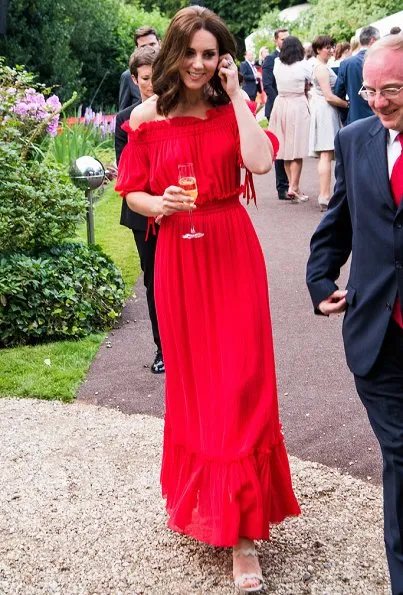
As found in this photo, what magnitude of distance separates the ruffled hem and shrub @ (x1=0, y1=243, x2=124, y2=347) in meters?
3.48

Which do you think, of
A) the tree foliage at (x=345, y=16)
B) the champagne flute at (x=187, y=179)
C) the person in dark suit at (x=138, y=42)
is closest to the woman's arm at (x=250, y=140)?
the champagne flute at (x=187, y=179)

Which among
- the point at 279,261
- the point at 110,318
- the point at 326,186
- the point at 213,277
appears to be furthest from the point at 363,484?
the point at 326,186

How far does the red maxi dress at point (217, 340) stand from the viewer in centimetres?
393

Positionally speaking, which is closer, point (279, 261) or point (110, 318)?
point (110, 318)

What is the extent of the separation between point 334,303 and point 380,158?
58cm

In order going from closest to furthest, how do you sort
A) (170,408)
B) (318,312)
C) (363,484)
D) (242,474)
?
(318,312) < (242,474) < (170,408) < (363,484)

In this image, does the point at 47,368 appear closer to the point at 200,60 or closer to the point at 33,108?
the point at 33,108

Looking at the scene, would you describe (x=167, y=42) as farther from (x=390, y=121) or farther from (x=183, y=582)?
(x=183, y=582)

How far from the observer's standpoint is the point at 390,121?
3.12 m

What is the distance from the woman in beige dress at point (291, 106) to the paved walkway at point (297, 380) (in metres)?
3.49

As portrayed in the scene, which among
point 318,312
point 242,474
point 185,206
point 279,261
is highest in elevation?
point 185,206

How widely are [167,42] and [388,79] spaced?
1203mm

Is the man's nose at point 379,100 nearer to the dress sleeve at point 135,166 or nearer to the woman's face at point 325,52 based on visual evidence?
the dress sleeve at point 135,166

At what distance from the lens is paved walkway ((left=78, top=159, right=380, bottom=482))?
532 cm
